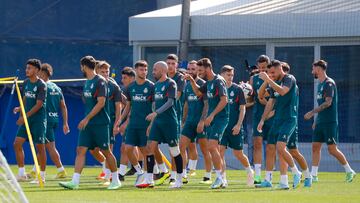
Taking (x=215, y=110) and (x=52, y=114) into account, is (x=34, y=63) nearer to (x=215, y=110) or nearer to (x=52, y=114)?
(x=52, y=114)

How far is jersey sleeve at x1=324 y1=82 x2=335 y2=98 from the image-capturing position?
67.1 feet

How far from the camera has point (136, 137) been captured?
19.0 meters

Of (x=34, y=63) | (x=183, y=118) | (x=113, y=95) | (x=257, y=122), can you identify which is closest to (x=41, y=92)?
(x=34, y=63)

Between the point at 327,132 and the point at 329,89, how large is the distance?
3.02ft

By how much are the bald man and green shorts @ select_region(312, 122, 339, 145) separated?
3.42 meters

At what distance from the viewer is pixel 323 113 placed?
68.6ft

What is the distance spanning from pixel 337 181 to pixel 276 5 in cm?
900

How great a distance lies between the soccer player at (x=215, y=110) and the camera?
18.6 meters

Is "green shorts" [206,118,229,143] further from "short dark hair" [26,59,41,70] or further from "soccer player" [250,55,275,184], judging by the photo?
"short dark hair" [26,59,41,70]

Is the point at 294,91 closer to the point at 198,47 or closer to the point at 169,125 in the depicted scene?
the point at 169,125

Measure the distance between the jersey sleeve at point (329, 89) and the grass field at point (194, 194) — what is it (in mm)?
1633

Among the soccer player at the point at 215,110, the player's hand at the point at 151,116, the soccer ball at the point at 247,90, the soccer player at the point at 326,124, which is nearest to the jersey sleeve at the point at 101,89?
the player's hand at the point at 151,116

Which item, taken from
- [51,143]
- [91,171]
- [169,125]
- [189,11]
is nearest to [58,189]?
[169,125]

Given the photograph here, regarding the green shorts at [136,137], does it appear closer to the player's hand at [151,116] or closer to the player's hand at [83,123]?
the player's hand at [151,116]
